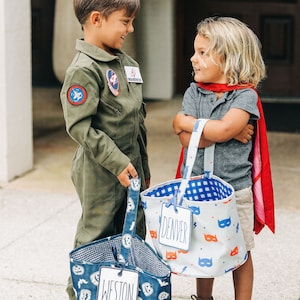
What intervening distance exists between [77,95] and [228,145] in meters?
0.67

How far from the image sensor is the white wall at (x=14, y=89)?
6.18 meters

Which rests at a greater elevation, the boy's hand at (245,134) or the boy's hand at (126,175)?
the boy's hand at (245,134)

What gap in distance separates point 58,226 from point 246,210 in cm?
207

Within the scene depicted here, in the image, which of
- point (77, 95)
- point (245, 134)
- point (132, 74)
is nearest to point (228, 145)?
point (245, 134)

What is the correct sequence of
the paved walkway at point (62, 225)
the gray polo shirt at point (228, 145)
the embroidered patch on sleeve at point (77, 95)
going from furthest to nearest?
the paved walkway at point (62, 225), the gray polo shirt at point (228, 145), the embroidered patch on sleeve at point (77, 95)

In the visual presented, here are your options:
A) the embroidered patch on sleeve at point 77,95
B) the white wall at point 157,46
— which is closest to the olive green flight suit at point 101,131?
the embroidered patch on sleeve at point 77,95

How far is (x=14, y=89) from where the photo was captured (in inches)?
249

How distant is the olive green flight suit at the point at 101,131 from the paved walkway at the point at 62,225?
766 mm

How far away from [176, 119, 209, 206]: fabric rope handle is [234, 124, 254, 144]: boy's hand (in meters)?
0.17

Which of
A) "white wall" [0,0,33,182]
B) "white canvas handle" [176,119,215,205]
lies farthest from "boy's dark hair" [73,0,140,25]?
"white wall" [0,0,33,182]

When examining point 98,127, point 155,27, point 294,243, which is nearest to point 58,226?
point 294,243

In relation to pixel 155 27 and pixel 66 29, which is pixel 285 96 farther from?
pixel 66 29

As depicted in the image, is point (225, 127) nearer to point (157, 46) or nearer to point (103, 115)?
point (103, 115)

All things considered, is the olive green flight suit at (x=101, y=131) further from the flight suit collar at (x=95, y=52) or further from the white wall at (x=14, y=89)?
the white wall at (x=14, y=89)
